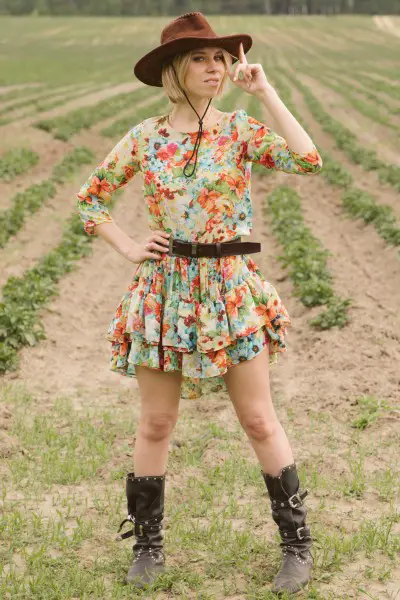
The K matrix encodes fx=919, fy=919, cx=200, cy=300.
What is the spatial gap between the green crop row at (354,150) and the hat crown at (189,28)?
9841mm

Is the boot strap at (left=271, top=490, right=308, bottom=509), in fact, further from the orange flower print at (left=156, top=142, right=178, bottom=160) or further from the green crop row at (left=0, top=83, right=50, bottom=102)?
the green crop row at (left=0, top=83, right=50, bottom=102)

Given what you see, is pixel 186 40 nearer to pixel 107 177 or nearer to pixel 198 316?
pixel 107 177

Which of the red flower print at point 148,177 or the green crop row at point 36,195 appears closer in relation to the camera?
the red flower print at point 148,177

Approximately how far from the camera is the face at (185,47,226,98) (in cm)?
353

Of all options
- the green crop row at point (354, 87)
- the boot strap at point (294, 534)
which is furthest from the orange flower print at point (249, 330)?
the green crop row at point (354, 87)

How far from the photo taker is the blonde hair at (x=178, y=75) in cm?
354

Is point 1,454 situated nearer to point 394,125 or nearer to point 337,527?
point 337,527

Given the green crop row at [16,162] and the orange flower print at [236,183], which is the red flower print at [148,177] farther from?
the green crop row at [16,162]

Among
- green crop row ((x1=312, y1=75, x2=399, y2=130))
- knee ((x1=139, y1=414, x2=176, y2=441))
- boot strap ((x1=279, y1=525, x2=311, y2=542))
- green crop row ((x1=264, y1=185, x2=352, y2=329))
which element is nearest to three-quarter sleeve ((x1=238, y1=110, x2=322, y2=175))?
knee ((x1=139, y1=414, x2=176, y2=441))

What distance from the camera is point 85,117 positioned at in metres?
21.9

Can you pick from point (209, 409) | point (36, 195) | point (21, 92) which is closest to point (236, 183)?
point (209, 409)

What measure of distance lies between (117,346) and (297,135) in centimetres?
112

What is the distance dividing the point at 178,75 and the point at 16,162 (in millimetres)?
12274

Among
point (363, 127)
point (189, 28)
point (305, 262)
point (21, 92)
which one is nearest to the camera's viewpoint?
point (189, 28)
